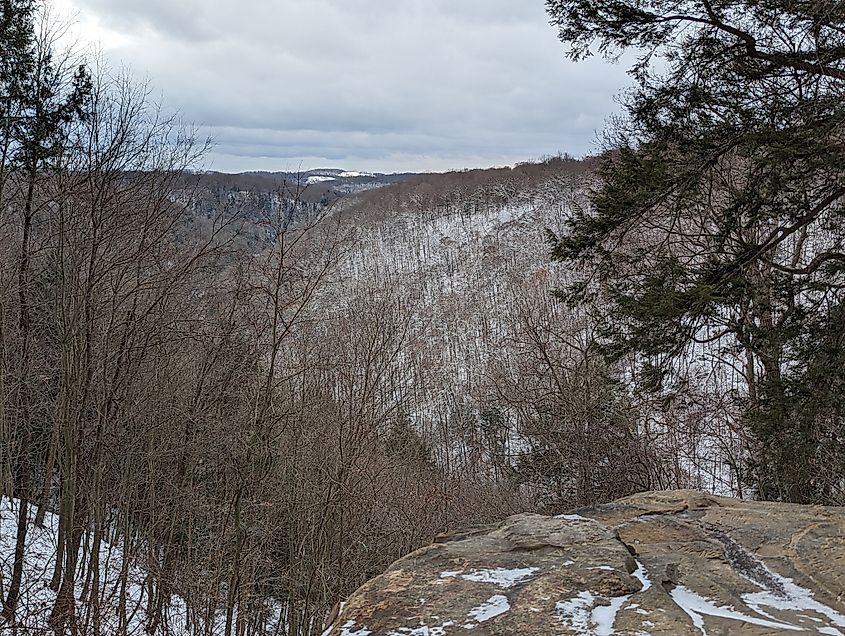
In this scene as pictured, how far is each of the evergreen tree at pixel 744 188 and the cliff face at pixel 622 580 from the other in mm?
2353

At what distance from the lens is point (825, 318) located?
662 centimetres

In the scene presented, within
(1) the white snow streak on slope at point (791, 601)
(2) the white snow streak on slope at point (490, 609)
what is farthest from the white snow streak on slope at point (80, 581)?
(1) the white snow streak on slope at point (791, 601)

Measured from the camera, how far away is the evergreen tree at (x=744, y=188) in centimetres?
582

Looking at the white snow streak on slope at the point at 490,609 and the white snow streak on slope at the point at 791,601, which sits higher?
the white snow streak on slope at the point at 791,601

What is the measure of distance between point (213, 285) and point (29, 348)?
137 inches

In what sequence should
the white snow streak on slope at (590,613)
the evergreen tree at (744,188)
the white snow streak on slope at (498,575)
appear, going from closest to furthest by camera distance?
the white snow streak on slope at (590,613)
the white snow streak on slope at (498,575)
the evergreen tree at (744,188)

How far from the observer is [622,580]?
127 inches

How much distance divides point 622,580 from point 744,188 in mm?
4989

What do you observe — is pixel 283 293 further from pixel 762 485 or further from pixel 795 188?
pixel 762 485

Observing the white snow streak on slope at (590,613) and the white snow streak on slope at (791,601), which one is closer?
the white snow streak on slope at (590,613)

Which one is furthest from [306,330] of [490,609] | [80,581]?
[490,609]

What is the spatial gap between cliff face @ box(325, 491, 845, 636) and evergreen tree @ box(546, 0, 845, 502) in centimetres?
235

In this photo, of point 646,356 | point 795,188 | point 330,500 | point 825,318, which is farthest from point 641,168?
point 330,500

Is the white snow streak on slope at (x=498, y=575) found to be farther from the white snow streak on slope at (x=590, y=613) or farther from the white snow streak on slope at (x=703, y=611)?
the white snow streak on slope at (x=703, y=611)
